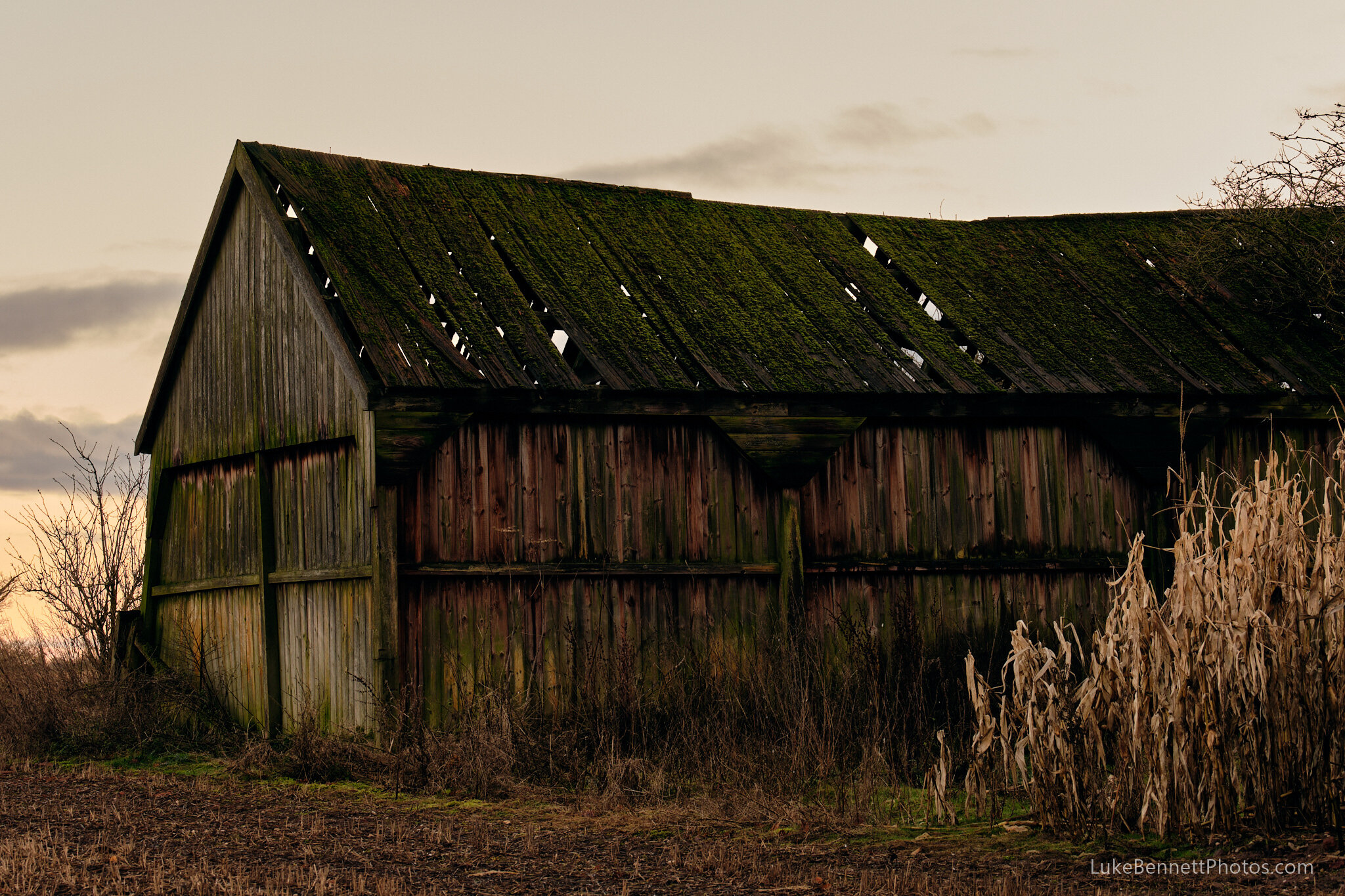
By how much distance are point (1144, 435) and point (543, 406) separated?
20.7 ft

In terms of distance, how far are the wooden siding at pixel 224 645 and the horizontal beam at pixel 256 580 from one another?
0.08m

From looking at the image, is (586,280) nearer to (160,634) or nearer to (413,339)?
(413,339)

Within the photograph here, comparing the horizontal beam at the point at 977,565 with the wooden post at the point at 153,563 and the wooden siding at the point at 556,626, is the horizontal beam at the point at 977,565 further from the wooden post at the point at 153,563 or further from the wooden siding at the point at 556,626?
the wooden post at the point at 153,563

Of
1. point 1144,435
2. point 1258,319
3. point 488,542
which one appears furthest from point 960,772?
point 1258,319

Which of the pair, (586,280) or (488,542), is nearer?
(488,542)

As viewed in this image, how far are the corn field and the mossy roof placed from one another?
5767mm

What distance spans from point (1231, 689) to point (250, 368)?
1014 centimetres

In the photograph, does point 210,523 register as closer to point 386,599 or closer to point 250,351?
point 250,351

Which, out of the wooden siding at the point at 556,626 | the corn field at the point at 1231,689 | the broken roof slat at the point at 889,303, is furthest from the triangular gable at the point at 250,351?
the corn field at the point at 1231,689

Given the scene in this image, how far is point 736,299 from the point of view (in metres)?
14.0

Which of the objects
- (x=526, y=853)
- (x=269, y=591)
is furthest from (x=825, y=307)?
(x=526, y=853)

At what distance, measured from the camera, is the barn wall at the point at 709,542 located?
11328 mm

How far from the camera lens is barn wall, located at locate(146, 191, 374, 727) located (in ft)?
38.6

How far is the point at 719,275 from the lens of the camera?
14414mm
